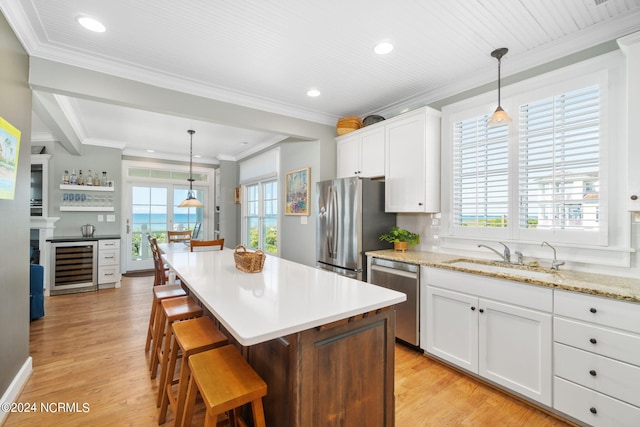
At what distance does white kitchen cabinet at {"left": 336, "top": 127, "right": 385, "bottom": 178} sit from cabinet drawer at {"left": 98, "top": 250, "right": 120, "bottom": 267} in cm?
414

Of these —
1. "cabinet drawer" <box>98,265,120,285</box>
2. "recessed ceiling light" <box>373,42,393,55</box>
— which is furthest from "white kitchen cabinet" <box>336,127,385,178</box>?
"cabinet drawer" <box>98,265,120,285</box>

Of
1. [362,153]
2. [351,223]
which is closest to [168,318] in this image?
[351,223]

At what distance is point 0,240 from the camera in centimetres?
182

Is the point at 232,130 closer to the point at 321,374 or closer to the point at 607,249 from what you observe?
the point at 321,374

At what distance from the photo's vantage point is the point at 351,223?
3.14m

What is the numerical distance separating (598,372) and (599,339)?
0.19m

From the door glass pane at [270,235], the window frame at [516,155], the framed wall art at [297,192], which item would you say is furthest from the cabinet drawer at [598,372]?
the door glass pane at [270,235]

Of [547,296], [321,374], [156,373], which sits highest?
[547,296]

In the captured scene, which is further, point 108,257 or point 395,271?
point 108,257

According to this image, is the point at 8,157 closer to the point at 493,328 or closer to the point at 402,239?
the point at 402,239

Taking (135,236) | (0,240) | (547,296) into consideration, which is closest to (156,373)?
(0,240)

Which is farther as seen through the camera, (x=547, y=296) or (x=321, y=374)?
(x=547, y=296)

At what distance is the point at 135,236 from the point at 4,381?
461cm

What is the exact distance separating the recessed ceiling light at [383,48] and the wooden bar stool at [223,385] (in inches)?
93.3
